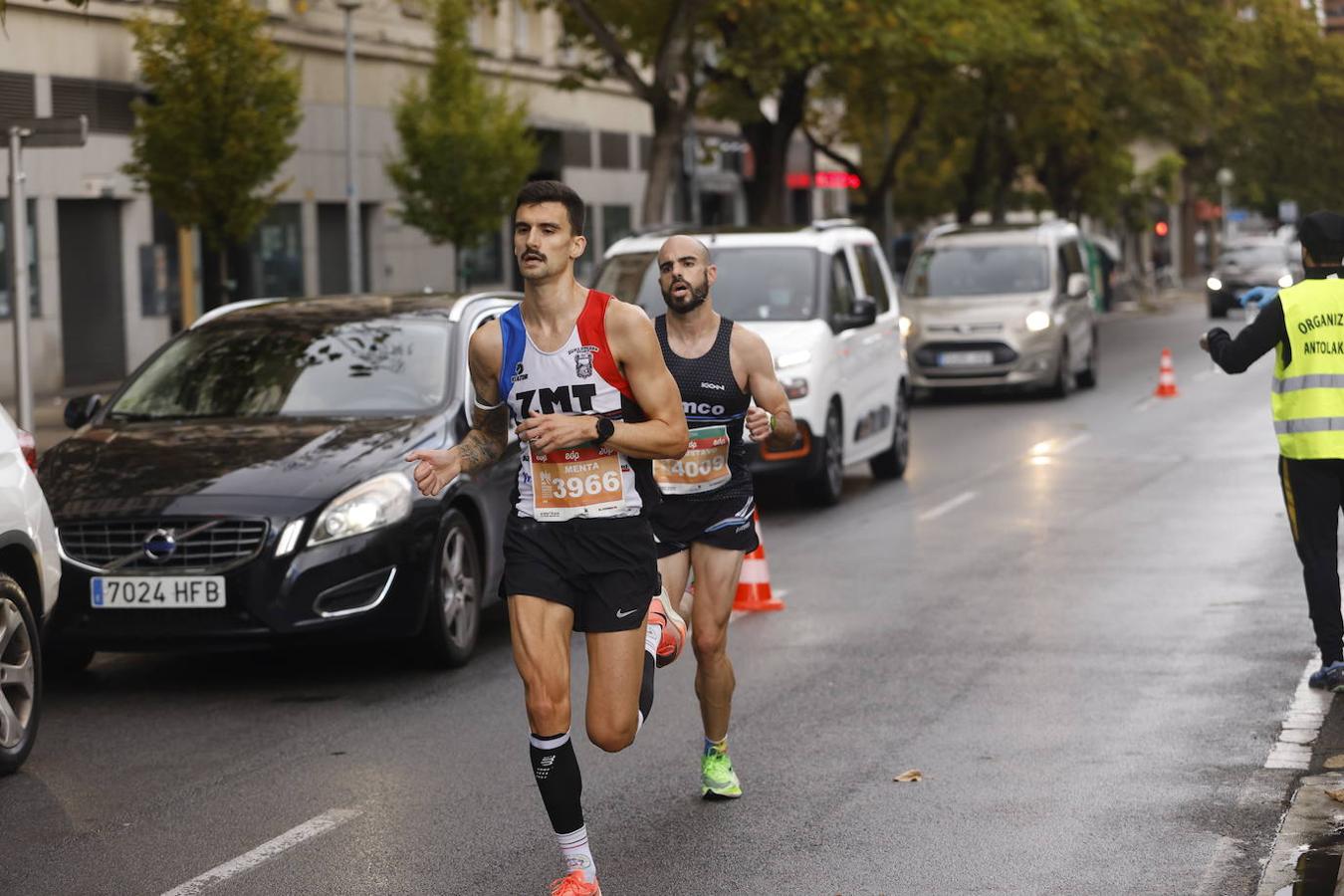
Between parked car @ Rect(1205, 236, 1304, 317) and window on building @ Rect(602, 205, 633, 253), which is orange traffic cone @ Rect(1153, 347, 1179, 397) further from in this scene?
parked car @ Rect(1205, 236, 1304, 317)

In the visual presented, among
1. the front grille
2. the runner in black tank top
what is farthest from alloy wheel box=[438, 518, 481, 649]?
the runner in black tank top

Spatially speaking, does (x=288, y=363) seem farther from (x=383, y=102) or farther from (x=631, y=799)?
(x=383, y=102)

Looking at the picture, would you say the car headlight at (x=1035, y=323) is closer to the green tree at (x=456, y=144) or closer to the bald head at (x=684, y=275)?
the green tree at (x=456, y=144)

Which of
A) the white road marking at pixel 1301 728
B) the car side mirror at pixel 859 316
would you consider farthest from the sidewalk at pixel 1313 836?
the car side mirror at pixel 859 316

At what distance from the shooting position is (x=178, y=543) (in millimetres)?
8883

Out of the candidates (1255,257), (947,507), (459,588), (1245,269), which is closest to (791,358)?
(947,507)

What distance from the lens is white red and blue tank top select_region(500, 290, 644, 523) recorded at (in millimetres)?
5742

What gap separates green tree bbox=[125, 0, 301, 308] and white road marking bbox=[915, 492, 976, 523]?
38.3 ft

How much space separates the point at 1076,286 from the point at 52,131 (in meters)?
15.4

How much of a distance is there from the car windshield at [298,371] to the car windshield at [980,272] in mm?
16681

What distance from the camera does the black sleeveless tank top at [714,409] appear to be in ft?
23.8

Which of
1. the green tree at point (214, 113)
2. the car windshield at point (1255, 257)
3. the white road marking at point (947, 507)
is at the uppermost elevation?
the green tree at point (214, 113)

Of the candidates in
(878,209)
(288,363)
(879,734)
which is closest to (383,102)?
(878,209)

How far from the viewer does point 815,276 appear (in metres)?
16.0
